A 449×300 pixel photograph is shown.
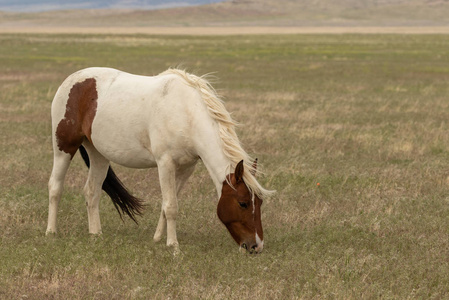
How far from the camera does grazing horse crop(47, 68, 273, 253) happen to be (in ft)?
22.1

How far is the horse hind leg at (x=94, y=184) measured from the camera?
8.16 metres

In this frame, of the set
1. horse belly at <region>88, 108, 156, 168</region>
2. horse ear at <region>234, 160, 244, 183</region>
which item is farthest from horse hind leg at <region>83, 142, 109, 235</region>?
horse ear at <region>234, 160, 244, 183</region>

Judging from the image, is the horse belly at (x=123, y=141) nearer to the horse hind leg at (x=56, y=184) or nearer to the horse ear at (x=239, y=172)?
the horse hind leg at (x=56, y=184)

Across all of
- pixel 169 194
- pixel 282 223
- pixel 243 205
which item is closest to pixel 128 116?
pixel 169 194

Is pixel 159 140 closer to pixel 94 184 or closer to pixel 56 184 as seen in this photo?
pixel 94 184

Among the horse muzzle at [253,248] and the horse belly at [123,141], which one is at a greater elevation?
the horse belly at [123,141]

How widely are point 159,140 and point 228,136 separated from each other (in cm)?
77

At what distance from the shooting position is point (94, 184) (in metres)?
8.23

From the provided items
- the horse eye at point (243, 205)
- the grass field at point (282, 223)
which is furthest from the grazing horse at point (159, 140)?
the grass field at point (282, 223)

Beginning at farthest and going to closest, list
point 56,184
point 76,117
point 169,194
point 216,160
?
point 56,184 → point 76,117 → point 169,194 → point 216,160

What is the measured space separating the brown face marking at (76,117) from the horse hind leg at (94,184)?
22 centimetres

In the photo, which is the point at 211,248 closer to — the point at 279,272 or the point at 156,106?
the point at 279,272

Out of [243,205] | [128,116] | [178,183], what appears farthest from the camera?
[178,183]

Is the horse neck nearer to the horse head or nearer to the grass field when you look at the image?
the horse head
